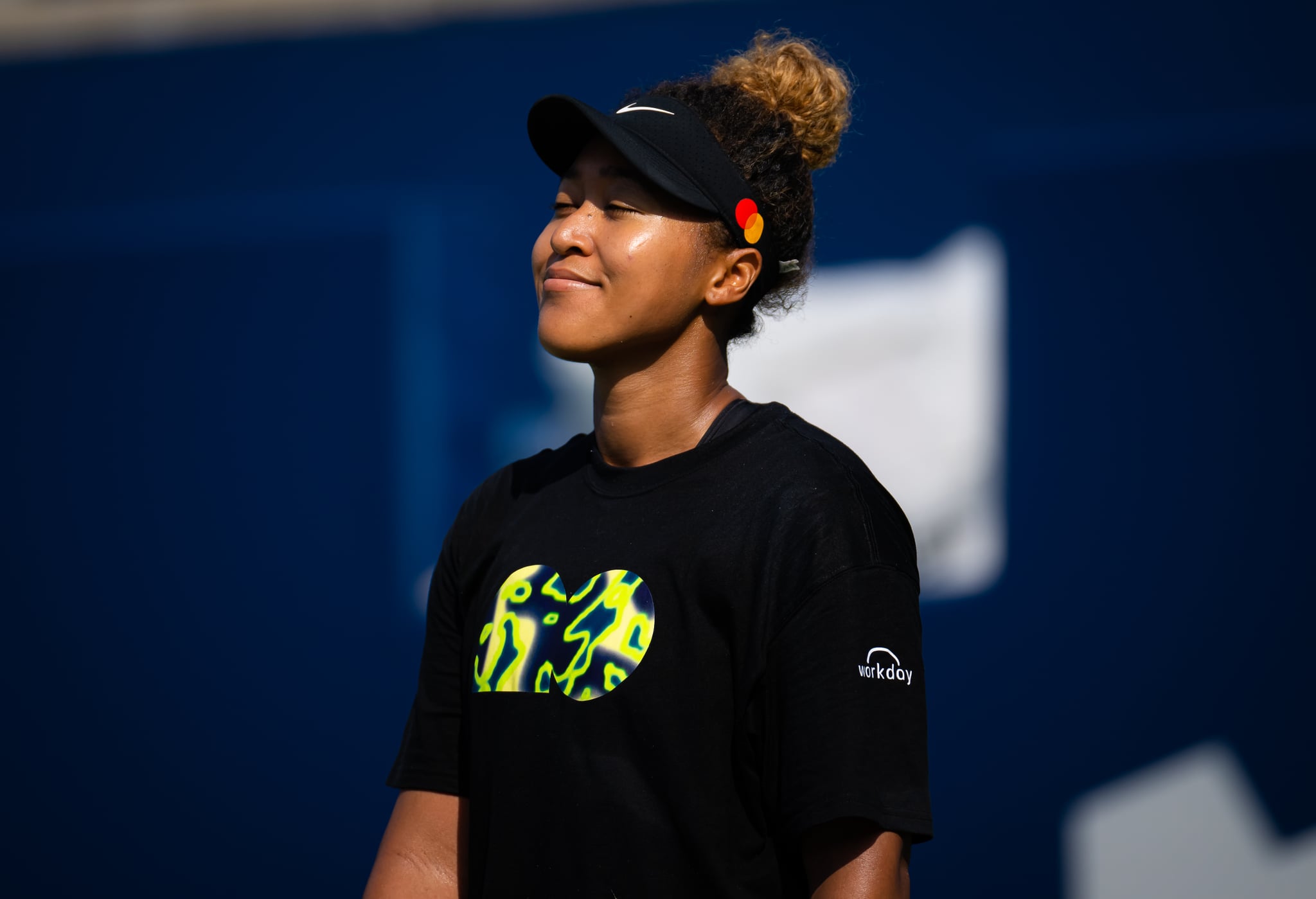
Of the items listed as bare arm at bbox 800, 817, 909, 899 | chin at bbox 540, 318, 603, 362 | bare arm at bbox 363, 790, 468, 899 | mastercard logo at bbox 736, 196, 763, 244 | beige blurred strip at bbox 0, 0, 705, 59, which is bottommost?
bare arm at bbox 363, 790, 468, 899

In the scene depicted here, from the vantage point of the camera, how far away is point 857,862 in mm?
1323

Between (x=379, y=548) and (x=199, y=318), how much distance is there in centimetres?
98

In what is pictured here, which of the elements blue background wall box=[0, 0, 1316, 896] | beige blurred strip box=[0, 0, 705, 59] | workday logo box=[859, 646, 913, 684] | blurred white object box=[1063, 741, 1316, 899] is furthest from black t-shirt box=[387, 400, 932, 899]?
beige blurred strip box=[0, 0, 705, 59]

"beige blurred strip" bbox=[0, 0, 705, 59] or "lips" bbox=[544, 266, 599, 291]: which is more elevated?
"beige blurred strip" bbox=[0, 0, 705, 59]

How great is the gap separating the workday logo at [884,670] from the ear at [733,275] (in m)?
0.55

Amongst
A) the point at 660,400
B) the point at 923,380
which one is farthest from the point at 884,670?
the point at 923,380

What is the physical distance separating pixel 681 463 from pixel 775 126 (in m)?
0.51

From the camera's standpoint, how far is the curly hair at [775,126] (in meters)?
1.70

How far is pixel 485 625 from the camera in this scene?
1.65 metres

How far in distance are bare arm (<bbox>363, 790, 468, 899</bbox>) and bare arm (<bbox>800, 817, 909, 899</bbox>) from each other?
59 centimetres

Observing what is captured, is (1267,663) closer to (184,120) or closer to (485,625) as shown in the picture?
(485,625)

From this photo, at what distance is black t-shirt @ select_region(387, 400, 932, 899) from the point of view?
136 centimetres

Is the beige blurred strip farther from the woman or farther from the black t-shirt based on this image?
the black t-shirt

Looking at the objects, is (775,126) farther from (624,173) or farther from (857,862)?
(857,862)
